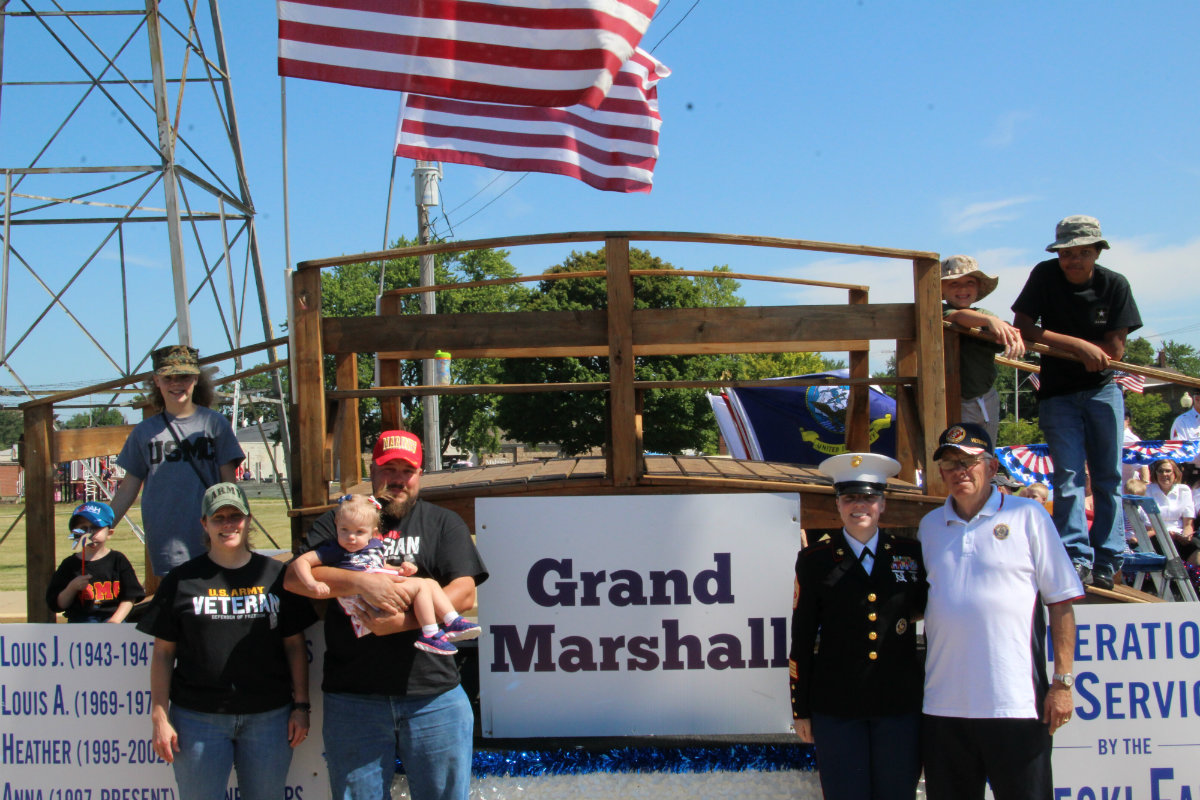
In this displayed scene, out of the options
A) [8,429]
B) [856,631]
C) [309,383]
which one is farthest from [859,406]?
[8,429]

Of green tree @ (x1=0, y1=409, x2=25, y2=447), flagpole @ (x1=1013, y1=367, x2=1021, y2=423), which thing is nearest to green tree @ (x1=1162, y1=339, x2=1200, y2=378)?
flagpole @ (x1=1013, y1=367, x2=1021, y2=423)

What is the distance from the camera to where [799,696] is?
3318mm

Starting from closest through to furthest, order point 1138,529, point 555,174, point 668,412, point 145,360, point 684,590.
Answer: point 684,590
point 1138,529
point 555,174
point 145,360
point 668,412

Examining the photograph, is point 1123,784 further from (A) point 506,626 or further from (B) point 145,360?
(B) point 145,360

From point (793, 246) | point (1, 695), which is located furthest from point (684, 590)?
point (1, 695)

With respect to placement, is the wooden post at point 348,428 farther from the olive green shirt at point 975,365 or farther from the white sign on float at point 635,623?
the olive green shirt at point 975,365

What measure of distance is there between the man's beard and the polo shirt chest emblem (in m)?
1.83

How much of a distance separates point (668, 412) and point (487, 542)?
90.0ft

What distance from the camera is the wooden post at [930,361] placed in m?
4.37

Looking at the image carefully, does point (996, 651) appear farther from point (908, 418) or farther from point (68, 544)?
point (68, 544)

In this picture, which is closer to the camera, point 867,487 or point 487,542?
point 867,487

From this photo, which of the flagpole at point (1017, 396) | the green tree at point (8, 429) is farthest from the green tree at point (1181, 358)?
the green tree at point (8, 429)

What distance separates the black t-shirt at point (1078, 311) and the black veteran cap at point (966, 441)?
149 centimetres

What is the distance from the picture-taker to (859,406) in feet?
20.1
